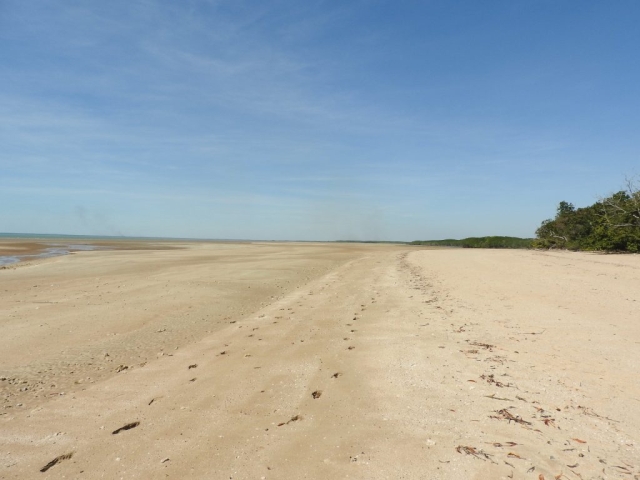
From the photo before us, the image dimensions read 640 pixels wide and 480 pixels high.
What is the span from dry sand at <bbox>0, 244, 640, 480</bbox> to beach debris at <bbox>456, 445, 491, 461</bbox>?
0.02 metres

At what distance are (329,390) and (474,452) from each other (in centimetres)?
208

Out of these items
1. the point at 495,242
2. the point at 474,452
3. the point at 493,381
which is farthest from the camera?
the point at 495,242

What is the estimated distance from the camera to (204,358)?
6781 millimetres

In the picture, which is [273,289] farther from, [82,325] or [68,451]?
[68,451]

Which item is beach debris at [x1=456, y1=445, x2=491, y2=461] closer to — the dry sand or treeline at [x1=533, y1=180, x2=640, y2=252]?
the dry sand

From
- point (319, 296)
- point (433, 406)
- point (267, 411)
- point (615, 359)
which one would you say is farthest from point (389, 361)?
point (319, 296)

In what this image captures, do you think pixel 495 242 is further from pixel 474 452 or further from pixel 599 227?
pixel 474 452

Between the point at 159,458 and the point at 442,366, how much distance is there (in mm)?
3984

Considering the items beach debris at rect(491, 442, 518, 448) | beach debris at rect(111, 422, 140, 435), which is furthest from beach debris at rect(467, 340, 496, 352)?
beach debris at rect(111, 422, 140, 435)

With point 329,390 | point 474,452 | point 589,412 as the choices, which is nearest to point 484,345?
point 589,412

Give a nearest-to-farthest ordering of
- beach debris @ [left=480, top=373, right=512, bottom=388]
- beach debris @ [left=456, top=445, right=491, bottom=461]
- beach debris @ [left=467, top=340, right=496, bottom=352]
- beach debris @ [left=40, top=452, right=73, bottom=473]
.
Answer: beach debris @ [left=456, top=445, right=491, bottom=461], beach debris @ [left=40, top=452, right=73, bottom=473], beach debris @ [left=480, top=373, right=512, bottom=388], beach debris @ [left=467, top=340, right=496, bottom=352]

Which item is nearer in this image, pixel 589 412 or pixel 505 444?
pixel 505 444

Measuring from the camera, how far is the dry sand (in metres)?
3.42

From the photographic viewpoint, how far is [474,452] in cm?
337
